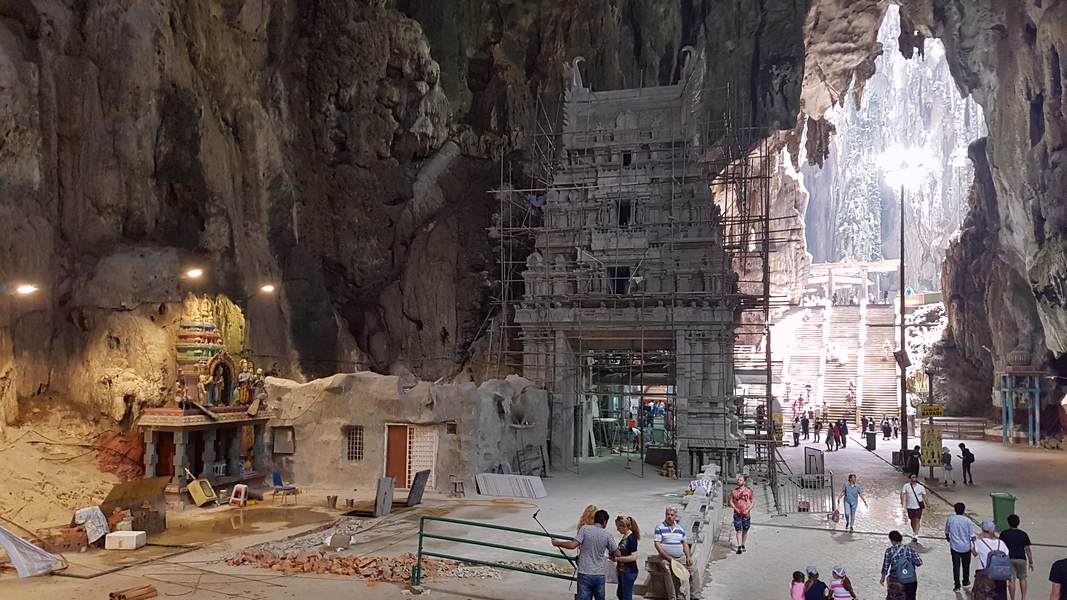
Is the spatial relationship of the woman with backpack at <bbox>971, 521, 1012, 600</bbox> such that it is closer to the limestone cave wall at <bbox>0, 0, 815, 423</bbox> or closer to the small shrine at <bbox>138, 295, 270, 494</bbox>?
the small shrine at <bbox>138, 295, 270, 494</bbox>

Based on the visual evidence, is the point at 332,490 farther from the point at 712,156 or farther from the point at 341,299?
the point at 712,156

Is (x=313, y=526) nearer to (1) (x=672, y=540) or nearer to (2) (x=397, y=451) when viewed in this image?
(2) (x=397, y=451)

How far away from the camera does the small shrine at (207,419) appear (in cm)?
2048

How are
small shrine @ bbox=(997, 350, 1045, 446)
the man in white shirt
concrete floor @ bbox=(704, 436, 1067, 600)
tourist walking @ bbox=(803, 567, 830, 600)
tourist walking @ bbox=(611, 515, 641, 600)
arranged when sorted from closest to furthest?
tourist walking @ bbox=(803, 567, 830, 600)
tourist walking @ bbox=(611, 515, 641, 600)
concrete floor @ bbox=(704, 436, 1067, 600)
the man in white shirt
small shrine @ bbox=(997, 350, 1045, 446)

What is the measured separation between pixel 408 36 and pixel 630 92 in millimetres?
10713

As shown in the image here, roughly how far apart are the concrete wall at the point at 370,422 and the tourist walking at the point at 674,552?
11.3 metres

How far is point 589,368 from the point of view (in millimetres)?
35219

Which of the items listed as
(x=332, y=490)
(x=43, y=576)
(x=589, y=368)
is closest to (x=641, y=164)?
(x=589, y=368)

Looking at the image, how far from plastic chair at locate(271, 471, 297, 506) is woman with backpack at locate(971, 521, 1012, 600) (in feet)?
53.0

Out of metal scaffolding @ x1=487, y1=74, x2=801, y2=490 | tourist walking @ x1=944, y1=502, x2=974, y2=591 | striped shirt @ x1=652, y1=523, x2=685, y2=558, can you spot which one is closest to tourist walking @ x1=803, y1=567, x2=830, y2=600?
striped shirt @ x1=652, y1=523, x2=685, y2=558

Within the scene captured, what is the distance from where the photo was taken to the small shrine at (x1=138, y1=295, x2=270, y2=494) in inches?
806

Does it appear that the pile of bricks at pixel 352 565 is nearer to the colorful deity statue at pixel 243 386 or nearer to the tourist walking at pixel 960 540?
the tourist walking at pixel 960 540

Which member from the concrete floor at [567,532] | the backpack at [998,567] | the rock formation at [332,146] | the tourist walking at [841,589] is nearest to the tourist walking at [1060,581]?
the backpack at [998,567]

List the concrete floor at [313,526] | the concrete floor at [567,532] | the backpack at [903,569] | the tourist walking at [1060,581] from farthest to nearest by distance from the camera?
1. the concrete floor at [567,532]
2. the concrete floor at [313,526]
3. the backpack at [903,569]
4. the tourist walking at [1060,581]
